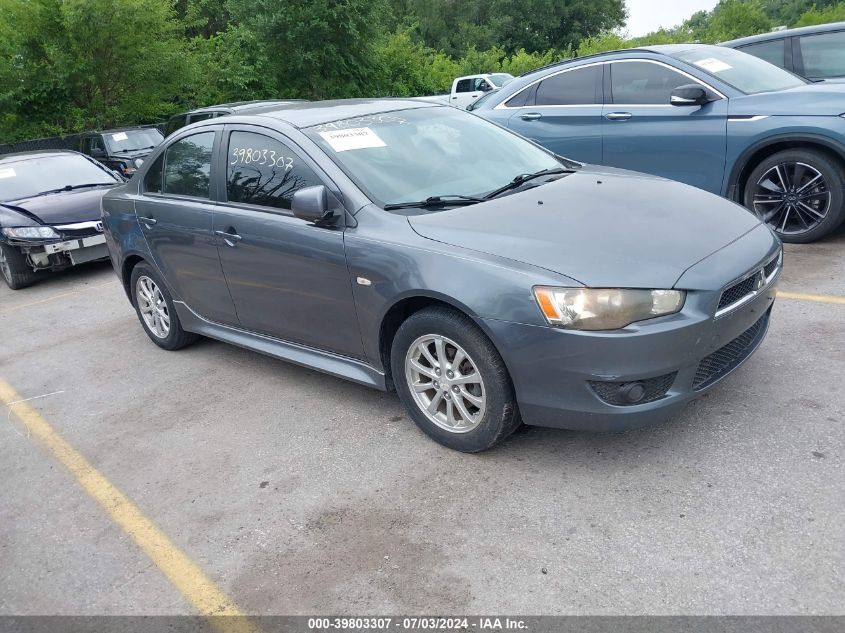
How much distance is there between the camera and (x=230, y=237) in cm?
456

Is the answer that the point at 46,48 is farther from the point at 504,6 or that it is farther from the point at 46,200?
the point at 504,6

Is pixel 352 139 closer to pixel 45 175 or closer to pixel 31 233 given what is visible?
pixel 31 233

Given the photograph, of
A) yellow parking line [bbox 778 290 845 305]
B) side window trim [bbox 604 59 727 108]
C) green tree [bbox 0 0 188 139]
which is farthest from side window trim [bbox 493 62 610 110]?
green tree [bbox 0 0 188 139]

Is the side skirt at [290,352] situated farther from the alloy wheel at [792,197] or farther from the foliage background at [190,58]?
the foliage background at [190,58]

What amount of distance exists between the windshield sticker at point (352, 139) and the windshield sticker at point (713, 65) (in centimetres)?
377

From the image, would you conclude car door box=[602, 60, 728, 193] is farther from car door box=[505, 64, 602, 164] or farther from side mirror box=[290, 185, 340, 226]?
side mirror box=[290, 185, 340, 226]

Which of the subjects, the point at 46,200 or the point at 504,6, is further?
the point at 504,6

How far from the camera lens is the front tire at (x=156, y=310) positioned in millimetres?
5559

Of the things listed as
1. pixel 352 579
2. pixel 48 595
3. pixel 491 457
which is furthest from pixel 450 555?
pixel 48 595

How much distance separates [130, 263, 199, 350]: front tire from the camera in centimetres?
556

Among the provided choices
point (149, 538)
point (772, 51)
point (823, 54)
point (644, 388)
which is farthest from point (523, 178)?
point (823, 54)

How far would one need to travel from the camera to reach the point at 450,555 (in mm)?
3004

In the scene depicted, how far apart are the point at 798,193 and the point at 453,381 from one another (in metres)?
4.10

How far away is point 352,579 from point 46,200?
25.3 ft
